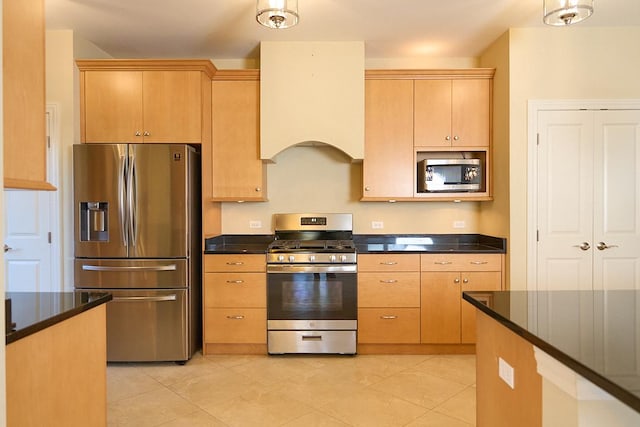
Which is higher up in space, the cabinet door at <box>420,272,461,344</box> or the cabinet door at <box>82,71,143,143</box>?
the cabinet door at <box>82,71,143,143</box>

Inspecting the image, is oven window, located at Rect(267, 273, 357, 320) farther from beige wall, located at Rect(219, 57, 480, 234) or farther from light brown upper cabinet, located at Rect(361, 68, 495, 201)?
light brown upper cabinet, located at Rect(361, 68, 495, 201)

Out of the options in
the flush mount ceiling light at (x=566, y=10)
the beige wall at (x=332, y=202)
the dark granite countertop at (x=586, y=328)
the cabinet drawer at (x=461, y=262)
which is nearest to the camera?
the dark granite countertop at (x=586, y=328)

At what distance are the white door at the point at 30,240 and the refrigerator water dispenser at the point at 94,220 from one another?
0.34 m

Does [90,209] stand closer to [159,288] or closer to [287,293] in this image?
[159,288]

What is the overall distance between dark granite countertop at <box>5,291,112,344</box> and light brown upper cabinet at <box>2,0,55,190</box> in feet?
1.42

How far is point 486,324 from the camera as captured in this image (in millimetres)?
1526

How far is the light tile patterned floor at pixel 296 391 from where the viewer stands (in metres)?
2.28

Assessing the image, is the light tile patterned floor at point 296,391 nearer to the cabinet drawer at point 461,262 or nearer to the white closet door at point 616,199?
the cabinet drawer at point 461,262

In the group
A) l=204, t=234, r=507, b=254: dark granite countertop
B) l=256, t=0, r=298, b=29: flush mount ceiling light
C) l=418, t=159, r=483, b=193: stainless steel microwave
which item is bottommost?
l=204, t=234, r=507, b=254: dark granite countertop

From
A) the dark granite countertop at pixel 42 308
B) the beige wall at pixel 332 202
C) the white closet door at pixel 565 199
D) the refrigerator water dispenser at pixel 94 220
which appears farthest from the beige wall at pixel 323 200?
the dark granite countertop at pixel 42 308

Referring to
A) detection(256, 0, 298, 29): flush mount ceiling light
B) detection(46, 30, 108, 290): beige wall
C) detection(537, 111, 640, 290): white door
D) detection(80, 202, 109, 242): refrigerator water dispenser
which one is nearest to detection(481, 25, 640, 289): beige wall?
detection(537, 111, 640, 290): white door

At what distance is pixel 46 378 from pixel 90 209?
2.01 metres

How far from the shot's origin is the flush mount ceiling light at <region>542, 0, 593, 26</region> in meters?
2.17

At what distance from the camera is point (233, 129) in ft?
11.2
